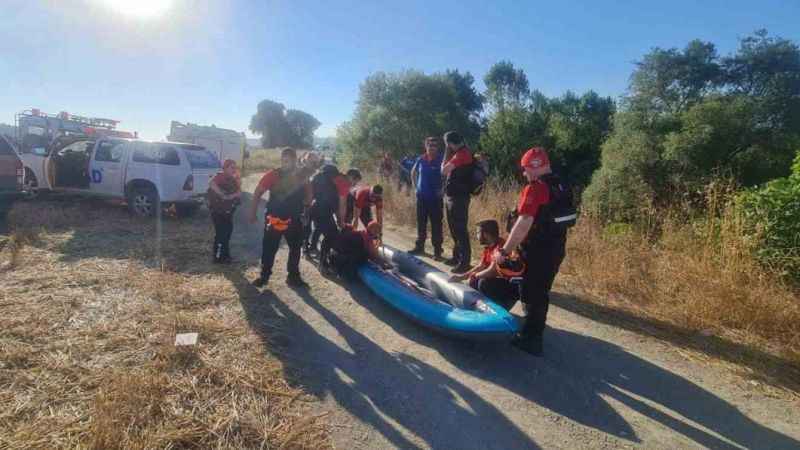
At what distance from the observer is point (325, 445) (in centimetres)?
249

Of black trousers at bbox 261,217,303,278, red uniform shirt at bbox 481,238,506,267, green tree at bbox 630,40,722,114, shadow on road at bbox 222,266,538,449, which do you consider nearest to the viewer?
shadow on road at bbox 222,266,538,449

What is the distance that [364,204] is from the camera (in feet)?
20.2

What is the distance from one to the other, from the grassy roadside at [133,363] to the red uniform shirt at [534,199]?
7.14 ft

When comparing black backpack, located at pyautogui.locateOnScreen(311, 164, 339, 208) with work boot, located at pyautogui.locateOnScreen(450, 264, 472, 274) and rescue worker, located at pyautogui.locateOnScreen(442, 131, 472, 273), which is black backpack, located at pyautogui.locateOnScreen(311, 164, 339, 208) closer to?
rescue worker, located at pyautogui.locateOnScreen(442, 131, 472, 273)

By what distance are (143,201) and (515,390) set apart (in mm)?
8643

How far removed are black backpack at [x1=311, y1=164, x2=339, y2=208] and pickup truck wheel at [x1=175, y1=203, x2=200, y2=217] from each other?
4.96m

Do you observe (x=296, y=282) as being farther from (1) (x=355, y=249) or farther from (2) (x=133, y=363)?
(2) (x=133, y=363)

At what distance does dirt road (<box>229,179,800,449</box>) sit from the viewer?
2693 mm

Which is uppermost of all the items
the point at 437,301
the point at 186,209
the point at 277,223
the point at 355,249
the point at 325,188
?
the point at 325,188

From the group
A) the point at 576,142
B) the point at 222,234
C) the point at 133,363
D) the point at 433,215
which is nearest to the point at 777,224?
the point at 433,215

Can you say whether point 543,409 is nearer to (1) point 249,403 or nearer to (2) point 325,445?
(2) point 325,445

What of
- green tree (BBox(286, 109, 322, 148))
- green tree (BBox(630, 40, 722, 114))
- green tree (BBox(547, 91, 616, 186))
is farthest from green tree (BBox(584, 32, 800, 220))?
green tree (BBox(286, 109, 322, 148))

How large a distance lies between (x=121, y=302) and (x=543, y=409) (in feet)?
14.0

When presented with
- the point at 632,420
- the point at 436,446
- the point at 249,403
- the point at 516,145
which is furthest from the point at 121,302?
the point at 516,145
